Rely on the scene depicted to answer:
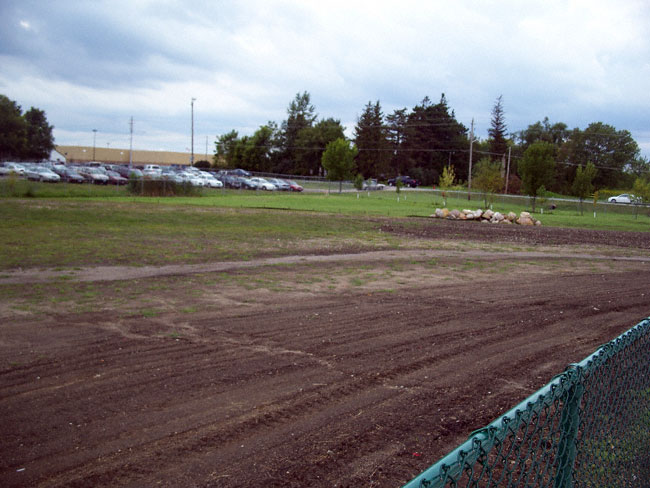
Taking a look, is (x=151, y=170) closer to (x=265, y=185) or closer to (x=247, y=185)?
(x=247, y=185)

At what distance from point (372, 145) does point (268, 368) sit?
112m

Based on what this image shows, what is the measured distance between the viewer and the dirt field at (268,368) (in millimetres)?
5176

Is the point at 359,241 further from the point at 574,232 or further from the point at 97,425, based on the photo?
the point at 97,425

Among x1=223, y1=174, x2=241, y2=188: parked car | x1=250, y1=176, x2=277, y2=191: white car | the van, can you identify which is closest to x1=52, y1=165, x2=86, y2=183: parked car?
the van

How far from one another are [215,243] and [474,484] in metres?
20.0

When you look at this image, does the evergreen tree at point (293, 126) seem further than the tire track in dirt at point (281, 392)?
Yes

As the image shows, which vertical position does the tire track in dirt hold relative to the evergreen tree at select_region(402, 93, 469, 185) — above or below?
below

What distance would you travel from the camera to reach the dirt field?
17.0 ft

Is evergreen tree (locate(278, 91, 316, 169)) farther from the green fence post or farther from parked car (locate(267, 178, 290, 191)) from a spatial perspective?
the green fence post

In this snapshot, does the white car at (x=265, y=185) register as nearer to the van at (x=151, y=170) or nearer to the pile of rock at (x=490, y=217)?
the van at (x=151, y=170)

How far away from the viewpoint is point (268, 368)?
24.9 feet

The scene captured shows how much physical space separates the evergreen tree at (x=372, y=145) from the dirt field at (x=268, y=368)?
104m

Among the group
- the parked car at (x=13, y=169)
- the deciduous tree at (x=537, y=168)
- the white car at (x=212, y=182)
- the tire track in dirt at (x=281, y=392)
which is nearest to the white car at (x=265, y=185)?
the white car at (x=212, y=182)

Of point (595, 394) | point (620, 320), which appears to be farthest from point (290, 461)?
point (620, 320)
